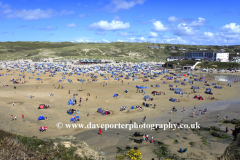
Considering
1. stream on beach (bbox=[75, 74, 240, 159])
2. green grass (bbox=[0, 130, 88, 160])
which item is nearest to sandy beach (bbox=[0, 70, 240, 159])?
stream on beach (bbox=[75, 74, 240, 159])

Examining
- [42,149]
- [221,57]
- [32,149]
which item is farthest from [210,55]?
[32,149]

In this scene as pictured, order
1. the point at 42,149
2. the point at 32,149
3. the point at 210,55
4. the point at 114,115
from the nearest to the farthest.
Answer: the point at 32,149
the point at 42,149
the point at 114,115
the point at 210,55

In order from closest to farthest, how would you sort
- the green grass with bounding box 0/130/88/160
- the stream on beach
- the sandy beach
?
the green grass with bounding box 0/130/88/160 → the stream on beach → the sandy beach

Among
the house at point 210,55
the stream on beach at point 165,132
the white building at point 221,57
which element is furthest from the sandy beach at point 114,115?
the house at point 210,55

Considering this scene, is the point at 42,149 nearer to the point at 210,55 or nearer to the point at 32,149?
the point at 32,149

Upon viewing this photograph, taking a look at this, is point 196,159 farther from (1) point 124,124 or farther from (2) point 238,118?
(2) point 238,118

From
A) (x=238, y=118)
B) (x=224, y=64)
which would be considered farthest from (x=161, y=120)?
(x=224, y=64)

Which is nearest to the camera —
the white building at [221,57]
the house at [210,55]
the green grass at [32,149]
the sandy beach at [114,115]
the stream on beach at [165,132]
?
the green grass at [32,149]

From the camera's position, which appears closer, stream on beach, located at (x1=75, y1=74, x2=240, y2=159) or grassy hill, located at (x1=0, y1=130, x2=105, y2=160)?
grassy hill, located at (x1=0, y1=130, x2=105, y2=160)

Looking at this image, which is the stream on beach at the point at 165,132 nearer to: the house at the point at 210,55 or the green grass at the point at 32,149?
the green grass at the point at 32,149

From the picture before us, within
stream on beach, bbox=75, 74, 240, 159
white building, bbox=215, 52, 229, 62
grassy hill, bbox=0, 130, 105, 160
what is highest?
white building, bbox=215, 52, 229, 62

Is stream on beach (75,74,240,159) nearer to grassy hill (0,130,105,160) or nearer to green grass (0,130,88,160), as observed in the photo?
grassy hill (0,130,105,160)
